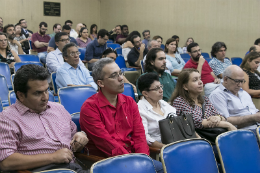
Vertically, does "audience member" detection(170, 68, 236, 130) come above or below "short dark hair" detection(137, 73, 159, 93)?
below

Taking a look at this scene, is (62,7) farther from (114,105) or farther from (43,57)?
(114,105)

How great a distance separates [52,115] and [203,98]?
1.58 m

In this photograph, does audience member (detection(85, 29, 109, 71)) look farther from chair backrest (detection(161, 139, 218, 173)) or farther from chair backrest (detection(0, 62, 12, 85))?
chair backrest (detection(161, 139, 218, 173))

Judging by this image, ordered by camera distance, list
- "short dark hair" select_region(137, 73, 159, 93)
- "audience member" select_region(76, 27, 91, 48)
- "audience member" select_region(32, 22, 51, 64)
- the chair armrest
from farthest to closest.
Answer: "audience member" select_region(76, 27, 91, 48) < "audience member" select_region(32, 22, 51, 64) < "short dark hair" select_region(137, 73, 159, 93) < the chair armrest

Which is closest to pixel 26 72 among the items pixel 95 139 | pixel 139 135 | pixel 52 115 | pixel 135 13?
pixel 52 115

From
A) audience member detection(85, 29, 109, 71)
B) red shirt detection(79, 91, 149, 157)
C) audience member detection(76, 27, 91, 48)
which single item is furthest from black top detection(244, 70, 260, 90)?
audience member detection(76, 27, 91, 48)

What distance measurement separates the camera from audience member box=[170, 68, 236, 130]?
266cm

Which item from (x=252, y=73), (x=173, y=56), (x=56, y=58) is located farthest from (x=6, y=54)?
(x=252, y=73)

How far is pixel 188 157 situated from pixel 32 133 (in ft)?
3.02

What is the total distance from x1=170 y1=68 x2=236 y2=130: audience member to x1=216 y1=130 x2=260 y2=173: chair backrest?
1.90ft

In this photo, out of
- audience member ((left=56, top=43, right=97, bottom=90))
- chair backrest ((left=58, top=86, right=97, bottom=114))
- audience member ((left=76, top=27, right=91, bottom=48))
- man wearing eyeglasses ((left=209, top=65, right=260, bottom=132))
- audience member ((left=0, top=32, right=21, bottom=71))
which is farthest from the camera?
audience member ((left=76, top=27, right=91, bottom=48))

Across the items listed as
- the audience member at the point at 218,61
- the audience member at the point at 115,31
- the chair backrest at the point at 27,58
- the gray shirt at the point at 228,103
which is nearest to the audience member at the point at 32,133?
the gray shirt at the point at 228,103

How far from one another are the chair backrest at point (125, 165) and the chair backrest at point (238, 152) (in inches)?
23.5

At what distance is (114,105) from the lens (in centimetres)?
216
